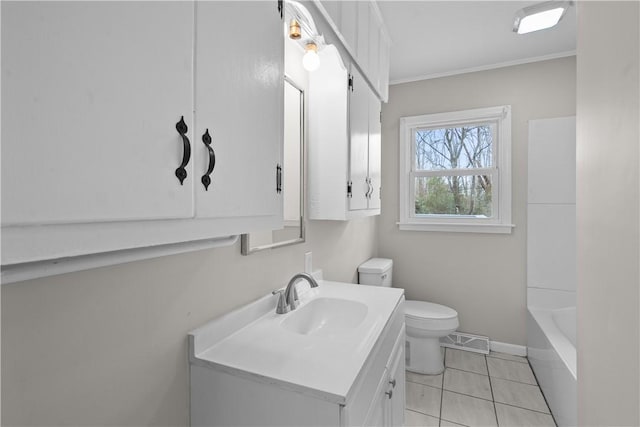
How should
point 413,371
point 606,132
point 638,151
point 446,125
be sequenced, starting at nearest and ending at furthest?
point 638,151
point 606,132
point 413,371
point 446,125

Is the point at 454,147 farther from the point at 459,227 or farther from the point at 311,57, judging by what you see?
the point at 311,57

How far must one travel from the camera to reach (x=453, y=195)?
283cm

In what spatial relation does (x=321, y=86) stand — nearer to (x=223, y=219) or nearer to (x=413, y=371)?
(x=223, y=219)

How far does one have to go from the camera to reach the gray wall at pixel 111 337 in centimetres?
61

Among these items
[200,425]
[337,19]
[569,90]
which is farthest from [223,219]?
[569,90]

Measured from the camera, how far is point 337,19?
1346 millimetres

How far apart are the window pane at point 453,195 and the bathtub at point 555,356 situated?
3.01 feet

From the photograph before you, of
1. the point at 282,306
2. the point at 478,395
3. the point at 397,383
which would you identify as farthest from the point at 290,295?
the point at 478,395

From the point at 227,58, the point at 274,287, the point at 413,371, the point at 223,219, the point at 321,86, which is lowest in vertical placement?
the point at 413,371

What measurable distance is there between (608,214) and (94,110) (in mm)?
975

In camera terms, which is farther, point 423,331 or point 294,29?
point 423,331

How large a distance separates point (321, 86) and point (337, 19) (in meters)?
0.33

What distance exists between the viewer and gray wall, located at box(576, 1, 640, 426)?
21.5 inches

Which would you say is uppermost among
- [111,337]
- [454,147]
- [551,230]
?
[454,147]
